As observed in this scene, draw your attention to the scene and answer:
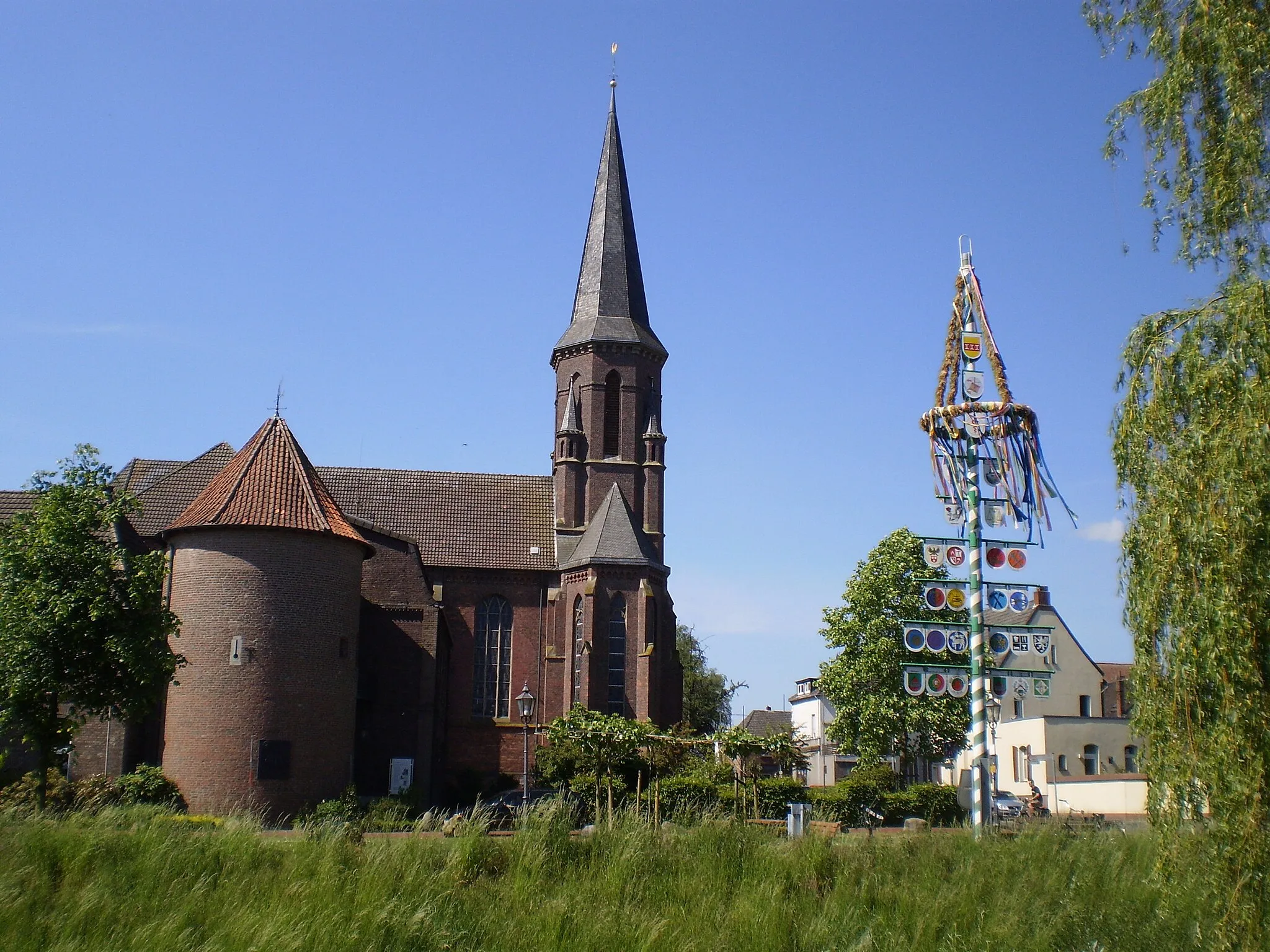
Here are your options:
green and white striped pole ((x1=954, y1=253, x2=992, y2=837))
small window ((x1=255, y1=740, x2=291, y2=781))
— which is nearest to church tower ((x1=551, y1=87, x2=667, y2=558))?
small window ((x1=255, y1=740, x2=291, y2=781))

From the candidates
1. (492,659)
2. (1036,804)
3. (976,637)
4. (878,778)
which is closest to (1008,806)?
(1036,804)

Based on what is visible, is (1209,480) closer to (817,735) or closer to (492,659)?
(492,659)

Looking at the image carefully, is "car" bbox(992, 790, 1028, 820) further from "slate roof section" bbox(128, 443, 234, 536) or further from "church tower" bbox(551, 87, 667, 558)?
"slate roof section" bbox(128, 443, 234, 536)

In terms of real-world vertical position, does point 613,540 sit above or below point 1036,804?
above

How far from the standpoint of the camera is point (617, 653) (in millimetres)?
45781

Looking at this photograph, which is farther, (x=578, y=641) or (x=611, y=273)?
(x=611, y=273)

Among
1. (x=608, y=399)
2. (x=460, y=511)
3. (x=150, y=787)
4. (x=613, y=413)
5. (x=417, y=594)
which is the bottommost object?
(x=150, y=787)

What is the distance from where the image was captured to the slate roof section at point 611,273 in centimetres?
5231

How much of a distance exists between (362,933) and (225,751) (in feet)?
71.4

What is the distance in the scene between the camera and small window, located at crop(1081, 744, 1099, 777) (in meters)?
48.3

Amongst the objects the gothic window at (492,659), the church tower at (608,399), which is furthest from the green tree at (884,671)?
the gothic window at (492,659)

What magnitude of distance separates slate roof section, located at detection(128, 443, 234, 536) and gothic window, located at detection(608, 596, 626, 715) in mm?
15732

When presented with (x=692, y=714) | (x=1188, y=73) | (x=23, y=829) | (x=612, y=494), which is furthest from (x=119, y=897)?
(x=692, y=714)

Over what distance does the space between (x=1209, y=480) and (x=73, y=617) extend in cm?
2238
